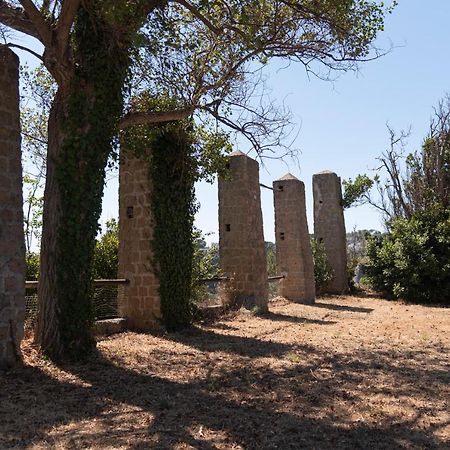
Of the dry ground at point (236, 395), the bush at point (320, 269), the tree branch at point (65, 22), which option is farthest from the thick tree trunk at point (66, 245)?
the bush at point (320, 269)

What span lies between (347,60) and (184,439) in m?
→ 6.44

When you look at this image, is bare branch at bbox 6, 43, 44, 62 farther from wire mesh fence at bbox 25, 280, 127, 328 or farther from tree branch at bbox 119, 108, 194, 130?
wire mesh fence at bbox 25, 280, 127, 328

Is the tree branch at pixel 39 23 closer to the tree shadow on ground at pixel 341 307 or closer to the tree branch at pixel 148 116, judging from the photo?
the tree branch at pixel 148 116

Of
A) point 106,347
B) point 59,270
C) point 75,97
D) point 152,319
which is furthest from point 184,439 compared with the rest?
point 152,319

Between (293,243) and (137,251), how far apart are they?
24.7 ft

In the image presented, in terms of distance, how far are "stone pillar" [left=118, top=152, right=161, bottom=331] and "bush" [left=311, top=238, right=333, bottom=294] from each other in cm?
994

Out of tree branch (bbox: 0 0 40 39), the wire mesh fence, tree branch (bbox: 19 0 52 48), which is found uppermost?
tree branch (bbox: 0 0 40 39)

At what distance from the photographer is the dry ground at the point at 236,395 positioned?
142 inches

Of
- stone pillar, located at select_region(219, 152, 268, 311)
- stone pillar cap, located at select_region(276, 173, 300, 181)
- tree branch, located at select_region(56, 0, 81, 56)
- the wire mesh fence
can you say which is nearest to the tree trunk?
tree branch, located at select_region(56, 0, 81, 56)

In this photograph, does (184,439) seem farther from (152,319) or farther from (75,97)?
(152,319)

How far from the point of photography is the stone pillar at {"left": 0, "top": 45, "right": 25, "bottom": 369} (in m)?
5.57

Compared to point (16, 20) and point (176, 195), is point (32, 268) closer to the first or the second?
point (176, 195)

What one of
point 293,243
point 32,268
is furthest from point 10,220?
point 293,243

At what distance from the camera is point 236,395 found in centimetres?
482
